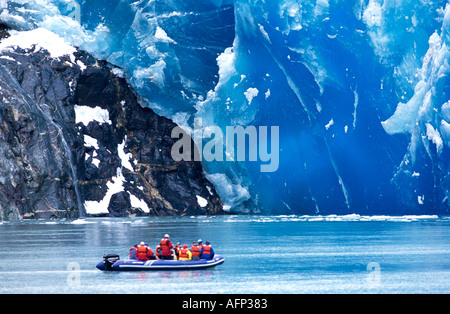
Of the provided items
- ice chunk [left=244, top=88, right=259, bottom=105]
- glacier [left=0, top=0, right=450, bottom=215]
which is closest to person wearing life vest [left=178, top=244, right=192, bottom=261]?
glacier [left=0, top=0, right=450, bottom=215]

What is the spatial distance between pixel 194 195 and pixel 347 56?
59.5 ft

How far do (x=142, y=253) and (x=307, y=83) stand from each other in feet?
105

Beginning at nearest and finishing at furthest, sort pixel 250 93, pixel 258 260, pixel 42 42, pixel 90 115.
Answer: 1. pixel 258 260
2. pixel 250 93
3. pixel 42 42
4. pixel 90 115

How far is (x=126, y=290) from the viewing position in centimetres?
2575

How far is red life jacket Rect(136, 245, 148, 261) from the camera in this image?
3096 centimetres

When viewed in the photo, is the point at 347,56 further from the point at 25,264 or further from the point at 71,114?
the point at 25,264

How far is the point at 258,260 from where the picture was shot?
33.5m

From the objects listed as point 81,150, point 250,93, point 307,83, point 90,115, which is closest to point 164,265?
point 250,93

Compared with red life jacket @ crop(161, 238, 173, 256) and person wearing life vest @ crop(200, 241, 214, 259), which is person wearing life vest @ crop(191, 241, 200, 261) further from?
red life jacket @ crop(161, 238, 173, 256)

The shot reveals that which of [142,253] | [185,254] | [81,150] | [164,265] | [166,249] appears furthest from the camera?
[81,150]

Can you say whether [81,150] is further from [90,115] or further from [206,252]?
[206,252]

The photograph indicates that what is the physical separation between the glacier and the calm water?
5635 millimetres
